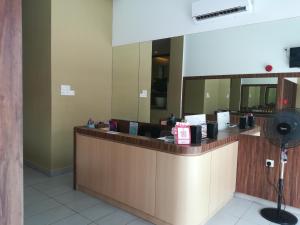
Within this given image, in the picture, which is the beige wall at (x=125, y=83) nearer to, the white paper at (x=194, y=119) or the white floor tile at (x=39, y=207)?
the white paper at (x=194, y=119)

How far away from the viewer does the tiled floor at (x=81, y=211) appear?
2.37m

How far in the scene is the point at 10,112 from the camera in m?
0.81

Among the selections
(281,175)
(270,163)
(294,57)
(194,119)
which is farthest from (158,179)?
(294,57)

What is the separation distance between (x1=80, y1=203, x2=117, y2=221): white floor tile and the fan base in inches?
67.0

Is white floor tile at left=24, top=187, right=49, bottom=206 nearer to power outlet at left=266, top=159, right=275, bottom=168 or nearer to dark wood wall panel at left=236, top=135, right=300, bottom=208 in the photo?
dark wood wall panel at left=236, top=135, right=300, bottom=208

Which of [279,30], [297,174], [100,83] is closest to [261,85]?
[279,30]

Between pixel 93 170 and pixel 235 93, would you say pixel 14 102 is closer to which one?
pixel 93 170

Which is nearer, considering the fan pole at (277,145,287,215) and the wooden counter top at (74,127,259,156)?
the wooden counter top at (74,127,259,156)

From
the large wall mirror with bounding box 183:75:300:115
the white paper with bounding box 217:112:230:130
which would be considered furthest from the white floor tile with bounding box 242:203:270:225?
the large wall mirror with bounding box 183:75:300:115

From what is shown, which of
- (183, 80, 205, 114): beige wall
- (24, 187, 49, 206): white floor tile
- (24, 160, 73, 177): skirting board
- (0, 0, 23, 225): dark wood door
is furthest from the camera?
(24, 160, 73, 177): skirting board

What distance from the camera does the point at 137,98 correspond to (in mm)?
4336

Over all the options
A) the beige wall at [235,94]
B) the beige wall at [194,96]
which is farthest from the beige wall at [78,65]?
the beige wall at [235,94]

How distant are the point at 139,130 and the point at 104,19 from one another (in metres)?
2.43

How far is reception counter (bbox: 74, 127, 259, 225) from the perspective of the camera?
207 cm
